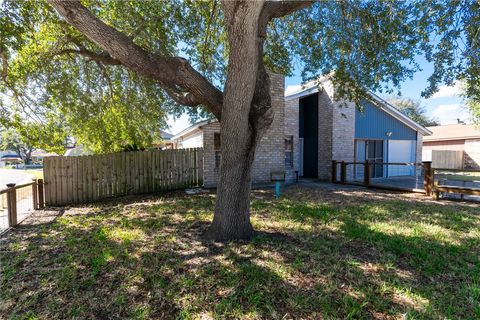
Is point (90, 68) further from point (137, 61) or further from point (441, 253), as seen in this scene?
point (441, 253)

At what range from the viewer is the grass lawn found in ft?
8.36

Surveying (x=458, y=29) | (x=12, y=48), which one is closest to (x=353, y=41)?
(x=458, y=29)

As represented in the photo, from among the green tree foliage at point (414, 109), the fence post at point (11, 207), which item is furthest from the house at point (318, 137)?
the green tree foliage at point (414, 109)

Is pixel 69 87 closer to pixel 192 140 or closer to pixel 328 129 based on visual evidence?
pixel 192 140

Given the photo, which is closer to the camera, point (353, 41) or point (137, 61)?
point (137, 61)

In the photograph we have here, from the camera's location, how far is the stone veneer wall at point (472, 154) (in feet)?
69.8

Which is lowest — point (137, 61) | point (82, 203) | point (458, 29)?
point (82, 203)

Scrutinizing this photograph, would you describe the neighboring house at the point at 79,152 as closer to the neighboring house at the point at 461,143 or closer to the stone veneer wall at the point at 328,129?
the stone veneer wall at the point at 328,129

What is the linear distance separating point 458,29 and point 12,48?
10770 mm

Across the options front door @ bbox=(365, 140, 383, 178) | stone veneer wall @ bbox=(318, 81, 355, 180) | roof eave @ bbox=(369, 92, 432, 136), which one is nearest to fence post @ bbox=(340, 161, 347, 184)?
stone veneer wall @ bbox=(318, 81, 355, 180)

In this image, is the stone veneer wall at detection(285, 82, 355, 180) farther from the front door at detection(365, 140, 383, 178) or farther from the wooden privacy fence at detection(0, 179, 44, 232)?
the wooden privacy fence at detection(0, 179, 44, 232)

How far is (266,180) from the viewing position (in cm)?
1142

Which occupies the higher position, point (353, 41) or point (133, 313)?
point (353, 41)

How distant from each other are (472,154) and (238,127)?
2691 centimetres
